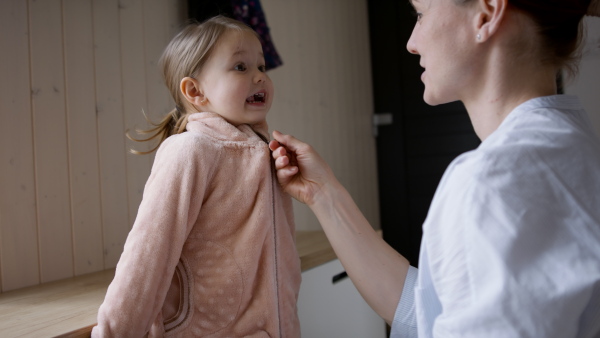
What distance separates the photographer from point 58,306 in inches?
48.5

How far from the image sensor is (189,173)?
1027 mm

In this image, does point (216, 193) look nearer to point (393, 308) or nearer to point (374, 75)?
point (393, 308)

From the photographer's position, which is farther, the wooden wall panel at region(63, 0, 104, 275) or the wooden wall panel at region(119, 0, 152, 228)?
the wooden wall panel at region(119, 0, 152, 228)

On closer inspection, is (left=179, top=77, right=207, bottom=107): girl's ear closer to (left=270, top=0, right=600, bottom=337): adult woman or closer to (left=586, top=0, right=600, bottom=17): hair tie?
(left=270, top=0, right=600, bottom=337): adult woman

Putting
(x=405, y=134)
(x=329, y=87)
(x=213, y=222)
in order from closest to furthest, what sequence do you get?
(x=213, y=222) < (x=329, y=87) < (x=405, y=134)

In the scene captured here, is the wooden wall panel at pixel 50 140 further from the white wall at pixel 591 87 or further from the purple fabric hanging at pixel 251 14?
the white wall at pixel 591 87

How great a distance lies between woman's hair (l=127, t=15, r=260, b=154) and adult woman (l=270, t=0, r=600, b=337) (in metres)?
0.43

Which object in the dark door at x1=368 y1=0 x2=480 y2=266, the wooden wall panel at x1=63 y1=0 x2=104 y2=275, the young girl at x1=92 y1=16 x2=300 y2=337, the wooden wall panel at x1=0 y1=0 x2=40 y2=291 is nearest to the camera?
the young girl at x1=92 y1=16 x2=300 y2=337

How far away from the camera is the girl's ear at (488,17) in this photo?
874mm

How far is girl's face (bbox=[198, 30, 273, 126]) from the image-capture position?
1.17 meters

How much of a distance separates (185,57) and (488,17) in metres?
0.63

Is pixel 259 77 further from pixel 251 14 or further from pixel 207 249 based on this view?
pixel 251 14

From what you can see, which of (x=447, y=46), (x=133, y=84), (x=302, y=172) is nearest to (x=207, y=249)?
(x=302, y=172)

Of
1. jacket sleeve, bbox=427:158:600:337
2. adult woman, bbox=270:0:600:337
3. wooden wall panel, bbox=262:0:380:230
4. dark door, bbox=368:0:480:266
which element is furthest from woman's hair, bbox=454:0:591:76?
dark door, bbox=368:0:480:266
